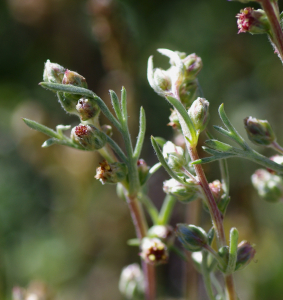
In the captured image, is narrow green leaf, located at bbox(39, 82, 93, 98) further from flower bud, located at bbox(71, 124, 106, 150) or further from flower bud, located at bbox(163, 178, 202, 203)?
flower bud, located at bbox(163, 178, 202, 203)

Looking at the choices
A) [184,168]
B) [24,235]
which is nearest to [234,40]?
[24,235]

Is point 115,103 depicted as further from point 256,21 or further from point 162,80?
point 256,21

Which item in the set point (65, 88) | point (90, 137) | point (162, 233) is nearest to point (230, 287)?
point (162, 233)

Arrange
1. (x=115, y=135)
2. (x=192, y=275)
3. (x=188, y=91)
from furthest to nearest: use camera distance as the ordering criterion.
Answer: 1. (x=115, y=135)
2. (x=192, y=275)
3. (x=188, y=91)

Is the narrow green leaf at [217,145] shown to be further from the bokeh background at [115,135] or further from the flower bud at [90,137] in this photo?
the bokeh background at [115,135]

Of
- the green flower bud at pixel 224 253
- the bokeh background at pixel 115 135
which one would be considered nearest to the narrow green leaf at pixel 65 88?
the green flower bud at pixel 224 253
